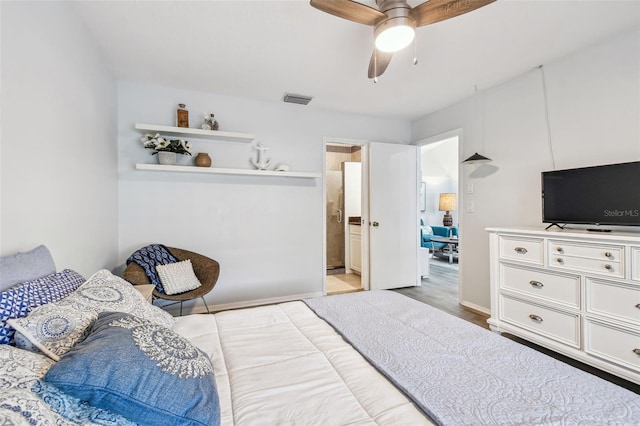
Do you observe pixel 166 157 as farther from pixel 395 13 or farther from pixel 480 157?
pixel 480 157

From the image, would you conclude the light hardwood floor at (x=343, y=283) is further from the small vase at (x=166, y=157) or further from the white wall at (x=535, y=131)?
the small vase at (x=166, y=157)

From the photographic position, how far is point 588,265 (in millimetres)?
2027

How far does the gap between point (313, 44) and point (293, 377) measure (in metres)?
2.30

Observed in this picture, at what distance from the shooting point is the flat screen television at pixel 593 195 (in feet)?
6.64

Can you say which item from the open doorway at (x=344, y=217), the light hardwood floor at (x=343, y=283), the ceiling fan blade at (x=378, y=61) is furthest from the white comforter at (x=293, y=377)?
the open doorway at (x=344, y=217)

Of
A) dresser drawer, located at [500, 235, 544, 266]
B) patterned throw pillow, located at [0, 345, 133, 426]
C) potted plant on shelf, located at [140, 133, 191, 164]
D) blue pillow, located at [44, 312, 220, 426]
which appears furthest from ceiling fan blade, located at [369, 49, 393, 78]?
patterned throw pillow, located at [0, 345, 133, 426]

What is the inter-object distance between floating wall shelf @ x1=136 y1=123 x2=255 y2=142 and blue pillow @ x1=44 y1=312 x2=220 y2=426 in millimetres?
2500

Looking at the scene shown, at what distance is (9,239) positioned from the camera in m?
1.25

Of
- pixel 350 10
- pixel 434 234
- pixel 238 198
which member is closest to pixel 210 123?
pixel 238 198

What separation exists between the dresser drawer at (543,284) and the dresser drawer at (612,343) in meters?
0.17

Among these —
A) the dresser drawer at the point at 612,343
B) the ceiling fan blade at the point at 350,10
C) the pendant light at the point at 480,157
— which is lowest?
the dresser drawer at the point at 612,343

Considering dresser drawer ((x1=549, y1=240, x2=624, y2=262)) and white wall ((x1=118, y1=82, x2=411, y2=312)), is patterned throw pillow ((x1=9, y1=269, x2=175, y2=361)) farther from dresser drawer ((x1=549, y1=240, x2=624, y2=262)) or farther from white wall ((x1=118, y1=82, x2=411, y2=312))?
dresser drawer ((x1=549, y1=240, x2=624, y2=262))

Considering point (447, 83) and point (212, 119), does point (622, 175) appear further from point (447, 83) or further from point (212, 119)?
point (212, 119)

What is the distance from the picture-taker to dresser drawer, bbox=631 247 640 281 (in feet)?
5.91
